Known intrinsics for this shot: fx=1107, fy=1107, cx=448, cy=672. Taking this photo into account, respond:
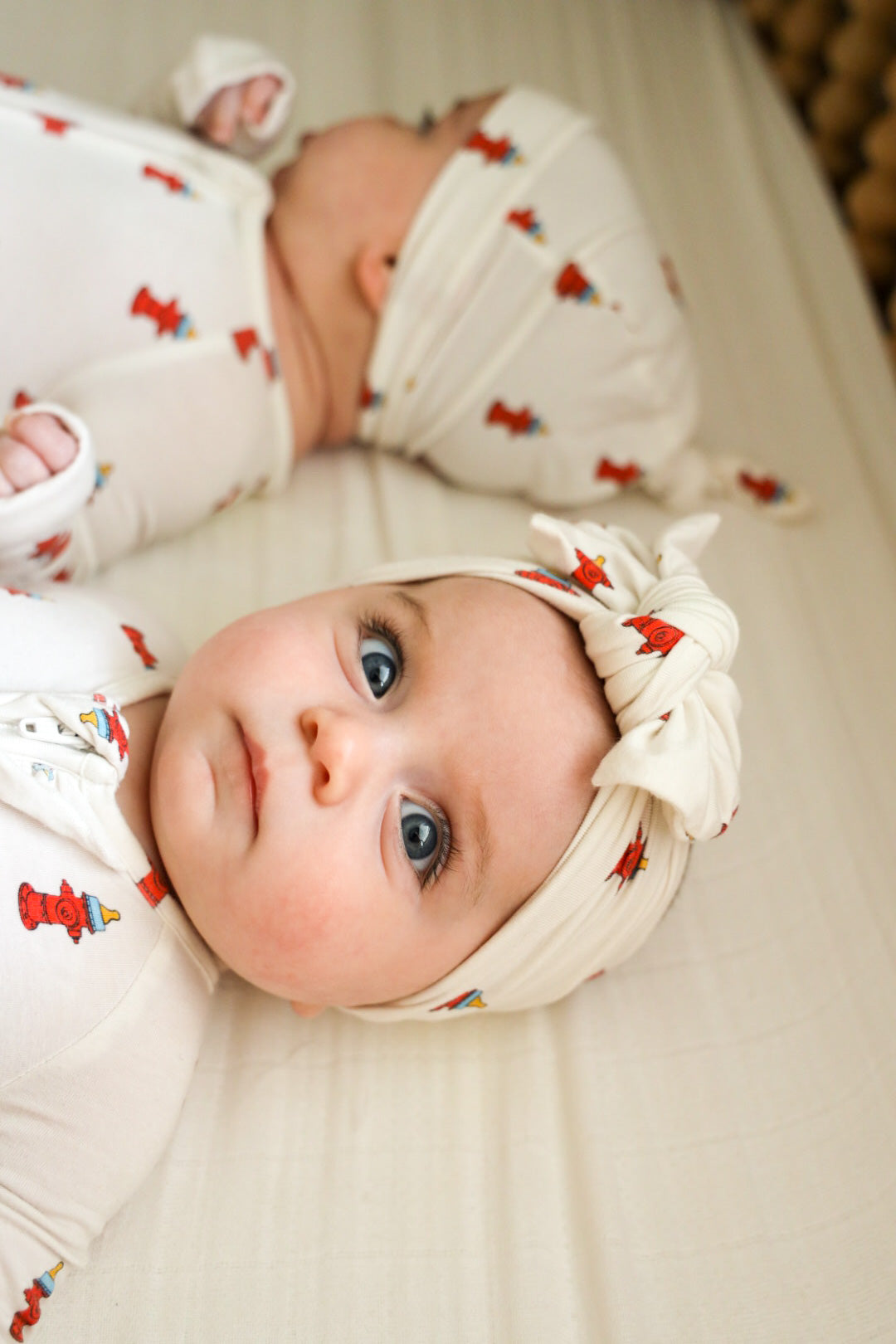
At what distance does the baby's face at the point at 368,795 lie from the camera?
858 mm

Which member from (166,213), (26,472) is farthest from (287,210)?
(26,472)

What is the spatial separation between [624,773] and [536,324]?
0.72m

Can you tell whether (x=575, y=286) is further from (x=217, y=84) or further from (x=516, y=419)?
(x=217, y=84)

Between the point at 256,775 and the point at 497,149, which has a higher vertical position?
the point at 497,149

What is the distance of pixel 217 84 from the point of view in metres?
1.36

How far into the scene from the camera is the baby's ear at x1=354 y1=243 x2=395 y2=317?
1.37m

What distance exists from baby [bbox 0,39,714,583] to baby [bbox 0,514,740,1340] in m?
0.38

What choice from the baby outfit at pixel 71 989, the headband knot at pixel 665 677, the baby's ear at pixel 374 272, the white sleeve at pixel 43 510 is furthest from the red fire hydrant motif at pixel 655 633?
the baby's ear at pixel 374 272

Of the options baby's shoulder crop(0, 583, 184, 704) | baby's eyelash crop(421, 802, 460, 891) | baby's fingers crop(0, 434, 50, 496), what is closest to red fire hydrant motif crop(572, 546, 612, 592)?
baby's eyelash crop(421, 802, 460, 891)

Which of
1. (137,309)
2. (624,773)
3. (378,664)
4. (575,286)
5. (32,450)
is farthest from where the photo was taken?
(575,286)

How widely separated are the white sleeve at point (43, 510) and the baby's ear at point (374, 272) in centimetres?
45

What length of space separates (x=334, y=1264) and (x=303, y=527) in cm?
85

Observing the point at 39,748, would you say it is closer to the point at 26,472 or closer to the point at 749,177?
the point at 26,472

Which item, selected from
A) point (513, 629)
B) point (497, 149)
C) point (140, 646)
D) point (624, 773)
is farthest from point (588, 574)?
point (497, 149)
